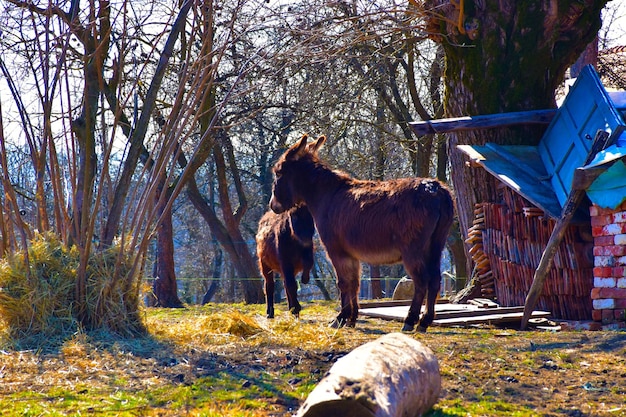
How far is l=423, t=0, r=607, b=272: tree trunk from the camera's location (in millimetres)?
10664

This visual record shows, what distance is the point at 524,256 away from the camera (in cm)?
958

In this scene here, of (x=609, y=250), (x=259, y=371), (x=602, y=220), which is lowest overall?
(x=259, y=371)

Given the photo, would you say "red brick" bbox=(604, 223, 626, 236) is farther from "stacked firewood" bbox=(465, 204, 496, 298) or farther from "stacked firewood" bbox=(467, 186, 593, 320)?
"stacked firewood" bbox=(465, 204, 496, 298)

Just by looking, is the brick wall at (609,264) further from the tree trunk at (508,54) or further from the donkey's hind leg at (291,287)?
the donkey's hind leg at (291,287)

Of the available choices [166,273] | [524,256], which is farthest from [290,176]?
[166,273]

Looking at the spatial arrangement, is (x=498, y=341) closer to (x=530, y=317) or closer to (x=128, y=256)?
(x=530, y=317)

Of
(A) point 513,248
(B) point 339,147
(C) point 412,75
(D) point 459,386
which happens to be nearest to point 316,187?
(A) point 513,248

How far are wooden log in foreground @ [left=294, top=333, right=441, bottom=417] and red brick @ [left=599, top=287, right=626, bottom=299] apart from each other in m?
4.19

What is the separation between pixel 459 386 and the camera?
486 cm

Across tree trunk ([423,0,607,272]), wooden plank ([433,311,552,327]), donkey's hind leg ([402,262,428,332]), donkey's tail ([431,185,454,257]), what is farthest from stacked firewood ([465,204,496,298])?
donkey's tail ([431,185,454,257])

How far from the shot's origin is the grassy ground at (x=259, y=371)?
14.3ft

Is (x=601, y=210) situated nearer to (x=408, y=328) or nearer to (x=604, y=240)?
(x=604, y=240)

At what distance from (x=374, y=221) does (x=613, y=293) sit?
269cm

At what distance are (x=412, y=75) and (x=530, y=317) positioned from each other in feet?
30.6
